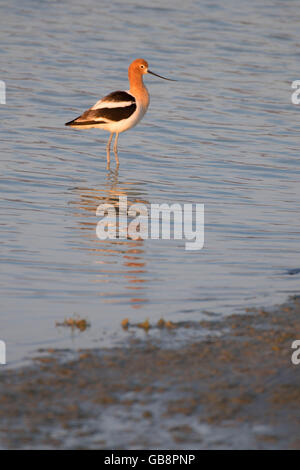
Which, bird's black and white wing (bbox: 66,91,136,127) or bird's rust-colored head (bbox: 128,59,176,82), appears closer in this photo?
bird's black and white wing (bbox: 66,91,136,127)

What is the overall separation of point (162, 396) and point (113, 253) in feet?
11.3

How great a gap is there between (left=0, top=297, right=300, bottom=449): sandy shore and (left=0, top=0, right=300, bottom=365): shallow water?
1.42 feet

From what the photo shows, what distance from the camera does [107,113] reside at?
12727 mm

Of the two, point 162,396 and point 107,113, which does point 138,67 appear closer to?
point 107,113

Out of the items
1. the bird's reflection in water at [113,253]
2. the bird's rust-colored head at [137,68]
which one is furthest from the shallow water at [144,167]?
the bird's rust-colored head at [137,68]

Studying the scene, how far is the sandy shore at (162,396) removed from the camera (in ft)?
13.7

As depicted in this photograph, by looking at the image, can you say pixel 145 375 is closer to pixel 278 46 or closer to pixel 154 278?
pixel 154 278

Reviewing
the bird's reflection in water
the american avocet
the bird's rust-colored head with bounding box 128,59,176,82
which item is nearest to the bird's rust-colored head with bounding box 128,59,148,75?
the bird's rust-colored head with bounding box 128,59,176,82

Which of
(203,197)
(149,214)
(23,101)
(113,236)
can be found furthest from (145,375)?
(23,101)

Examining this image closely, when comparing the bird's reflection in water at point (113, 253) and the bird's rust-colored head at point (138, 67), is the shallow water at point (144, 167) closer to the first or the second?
the bird's reflection in water at point (113, 253)

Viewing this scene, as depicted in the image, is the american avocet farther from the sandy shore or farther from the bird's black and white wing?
the sandy shore

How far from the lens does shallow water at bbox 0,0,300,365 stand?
6.62 metres

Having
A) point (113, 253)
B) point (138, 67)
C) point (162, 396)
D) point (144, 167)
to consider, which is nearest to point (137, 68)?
point (138, 67)

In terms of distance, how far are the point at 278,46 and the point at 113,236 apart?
16.0m
